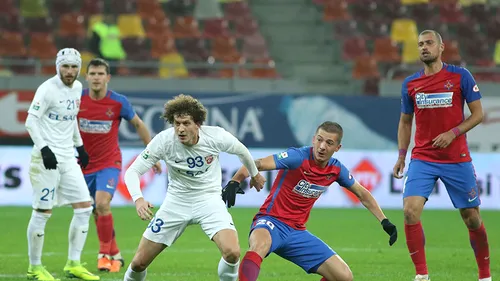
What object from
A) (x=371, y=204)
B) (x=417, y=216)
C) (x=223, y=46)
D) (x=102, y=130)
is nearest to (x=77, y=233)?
(x=102, y=130)

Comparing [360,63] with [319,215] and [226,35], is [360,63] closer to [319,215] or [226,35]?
[226,35]

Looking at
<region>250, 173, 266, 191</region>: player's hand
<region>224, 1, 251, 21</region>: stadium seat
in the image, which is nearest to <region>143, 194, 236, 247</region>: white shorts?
<region>250, 173, 266, 191</region>: player's hand

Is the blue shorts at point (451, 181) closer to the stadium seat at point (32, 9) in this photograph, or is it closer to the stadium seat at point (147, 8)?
the stadium seat at point (147, 8)

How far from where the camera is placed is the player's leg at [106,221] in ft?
32.6

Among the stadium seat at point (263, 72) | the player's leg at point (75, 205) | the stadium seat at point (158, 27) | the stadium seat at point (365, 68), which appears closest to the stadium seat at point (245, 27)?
the stadium seat at point (158, 27)

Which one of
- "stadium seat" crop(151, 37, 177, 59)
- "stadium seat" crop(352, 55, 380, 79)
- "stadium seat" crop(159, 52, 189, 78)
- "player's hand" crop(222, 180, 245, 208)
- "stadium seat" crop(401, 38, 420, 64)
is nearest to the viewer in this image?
"player's hand" crop(222, 180, 245, 208)

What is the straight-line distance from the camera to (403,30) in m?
22.8

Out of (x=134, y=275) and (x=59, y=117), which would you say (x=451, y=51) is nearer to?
(x=59, y=117)

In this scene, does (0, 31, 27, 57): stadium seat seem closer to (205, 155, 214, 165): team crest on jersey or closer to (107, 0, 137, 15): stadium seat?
(107, 0, 137, 15): stadium seat

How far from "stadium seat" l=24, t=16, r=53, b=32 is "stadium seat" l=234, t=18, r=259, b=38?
14.4 ft

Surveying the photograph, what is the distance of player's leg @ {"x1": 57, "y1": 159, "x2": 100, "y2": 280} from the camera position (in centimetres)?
927

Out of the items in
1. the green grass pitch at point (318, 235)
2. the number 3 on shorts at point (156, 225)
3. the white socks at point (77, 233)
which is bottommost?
the green grass pitch at point (318, 235)

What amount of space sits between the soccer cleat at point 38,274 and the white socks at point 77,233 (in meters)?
0.36

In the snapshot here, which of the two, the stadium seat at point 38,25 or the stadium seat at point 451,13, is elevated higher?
the stadium seat at point 451,13
